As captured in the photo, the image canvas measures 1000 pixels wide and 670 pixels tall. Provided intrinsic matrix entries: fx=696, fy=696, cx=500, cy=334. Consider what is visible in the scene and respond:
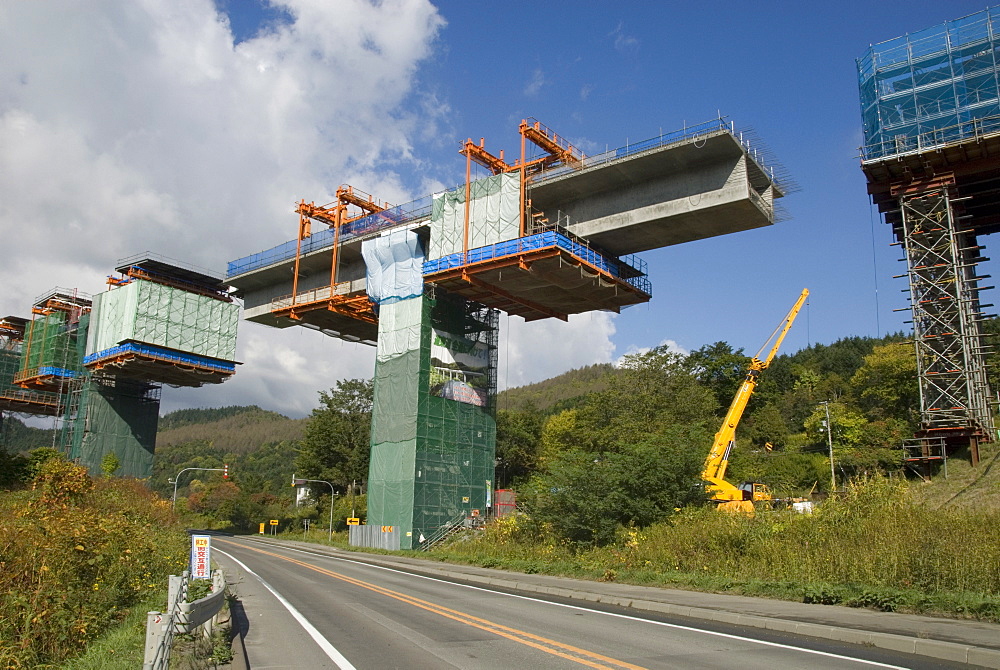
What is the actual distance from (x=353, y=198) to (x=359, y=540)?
72.3 ft

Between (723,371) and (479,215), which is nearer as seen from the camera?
(479,215)

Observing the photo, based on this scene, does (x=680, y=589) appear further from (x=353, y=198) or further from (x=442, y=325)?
A: (x=353, y=198)

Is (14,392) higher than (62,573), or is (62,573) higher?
(14,392)

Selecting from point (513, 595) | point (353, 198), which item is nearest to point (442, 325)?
point (353, 198)

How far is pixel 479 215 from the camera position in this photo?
37438mm

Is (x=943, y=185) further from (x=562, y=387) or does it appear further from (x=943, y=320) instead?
(x=562, y=387)

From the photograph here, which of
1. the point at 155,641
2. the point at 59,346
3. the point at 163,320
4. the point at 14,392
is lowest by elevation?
the point at 155,641

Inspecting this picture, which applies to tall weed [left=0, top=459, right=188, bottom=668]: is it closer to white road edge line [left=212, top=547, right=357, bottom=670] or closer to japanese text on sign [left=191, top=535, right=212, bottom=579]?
japanese text on sign [left=191, top=535, right=212, bottom=579]

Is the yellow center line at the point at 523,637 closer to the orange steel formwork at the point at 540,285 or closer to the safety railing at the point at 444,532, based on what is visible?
the orange steel formwork at the point at 540,285

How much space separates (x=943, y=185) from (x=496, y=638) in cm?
3473

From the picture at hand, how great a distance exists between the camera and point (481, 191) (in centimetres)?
3772

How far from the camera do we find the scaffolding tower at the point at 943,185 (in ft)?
109

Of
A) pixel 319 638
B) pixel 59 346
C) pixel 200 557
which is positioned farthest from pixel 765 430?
pixel 59 346

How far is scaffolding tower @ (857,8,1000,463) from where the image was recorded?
1312 inches
